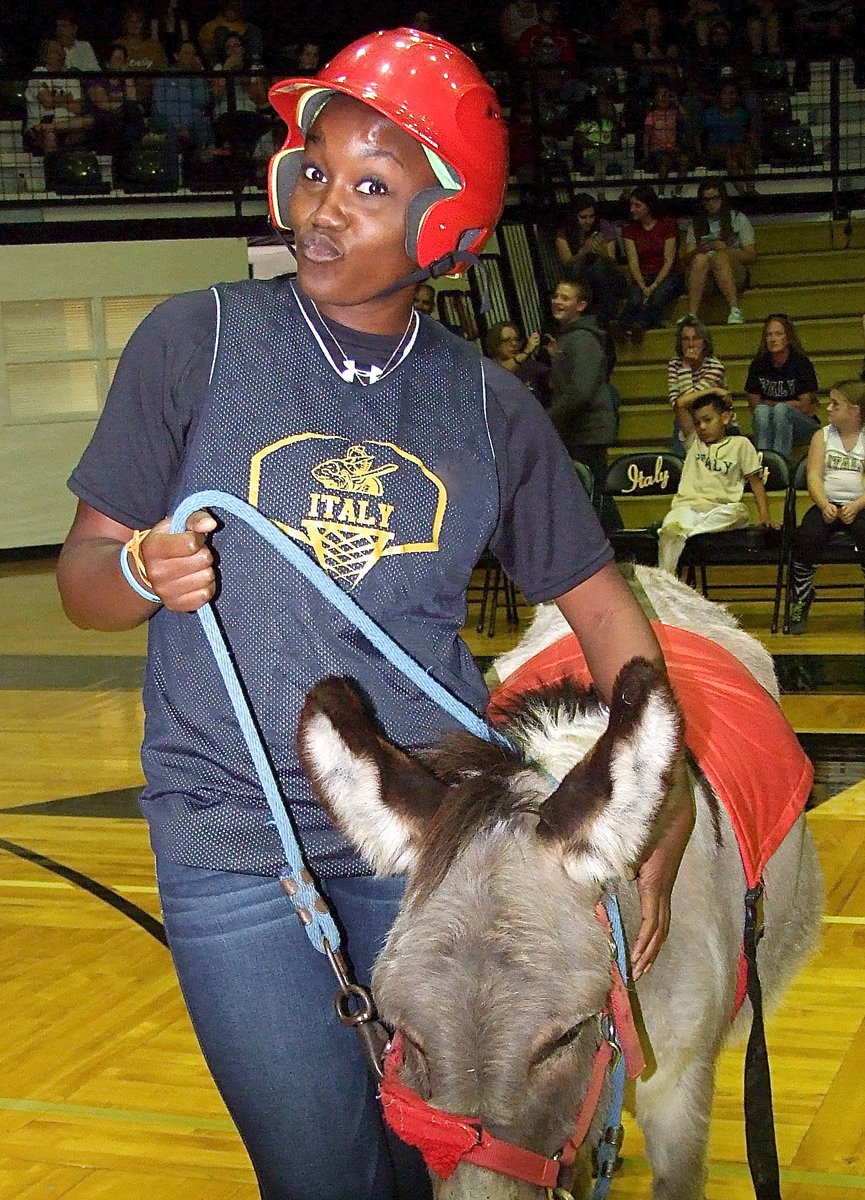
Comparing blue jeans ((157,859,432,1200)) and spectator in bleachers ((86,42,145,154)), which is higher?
spectator in bleachers ((86,42,145,154))

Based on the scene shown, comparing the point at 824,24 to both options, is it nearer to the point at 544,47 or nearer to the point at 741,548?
the point at 544,47

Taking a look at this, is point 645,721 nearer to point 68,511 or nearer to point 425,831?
point 425,831

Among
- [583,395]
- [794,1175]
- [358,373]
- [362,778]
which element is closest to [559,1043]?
[362,778]

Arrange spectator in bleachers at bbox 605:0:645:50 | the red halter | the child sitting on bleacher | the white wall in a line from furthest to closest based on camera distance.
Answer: spectator in bleachers at bbox 605:0:645:50 < the white wall < the child sitting on bleacher < the red halter

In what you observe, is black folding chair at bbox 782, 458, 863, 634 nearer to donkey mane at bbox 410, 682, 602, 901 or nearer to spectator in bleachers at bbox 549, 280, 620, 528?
spectator in bleachers at bbox 549, 280, 620, 528

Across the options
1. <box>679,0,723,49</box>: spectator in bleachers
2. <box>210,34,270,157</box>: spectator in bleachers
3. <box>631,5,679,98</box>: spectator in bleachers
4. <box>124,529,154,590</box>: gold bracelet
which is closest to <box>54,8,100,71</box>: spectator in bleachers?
<box>210,34,270,157</box>: spectator in bleachers

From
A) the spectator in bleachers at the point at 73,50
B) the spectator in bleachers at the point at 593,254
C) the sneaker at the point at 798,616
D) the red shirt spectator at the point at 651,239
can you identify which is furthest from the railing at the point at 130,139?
the sneaker at the point at 798,616

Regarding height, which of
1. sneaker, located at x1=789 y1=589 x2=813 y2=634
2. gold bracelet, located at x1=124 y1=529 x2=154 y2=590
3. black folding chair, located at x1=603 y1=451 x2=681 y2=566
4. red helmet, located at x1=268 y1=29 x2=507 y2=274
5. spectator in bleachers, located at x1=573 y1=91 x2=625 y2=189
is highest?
spectator in bleachers, located at x1=573 y1=91 x2=625 y2=189

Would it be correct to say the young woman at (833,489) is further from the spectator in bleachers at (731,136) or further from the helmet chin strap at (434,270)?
the helmet chin strap at (434,270)

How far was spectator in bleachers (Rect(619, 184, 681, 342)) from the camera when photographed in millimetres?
14414

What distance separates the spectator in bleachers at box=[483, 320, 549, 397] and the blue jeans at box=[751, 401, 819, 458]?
5.73 ft

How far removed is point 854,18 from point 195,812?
18095 millimetres

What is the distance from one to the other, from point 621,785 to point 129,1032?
277cm

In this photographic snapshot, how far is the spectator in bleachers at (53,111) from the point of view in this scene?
50.0 ft
